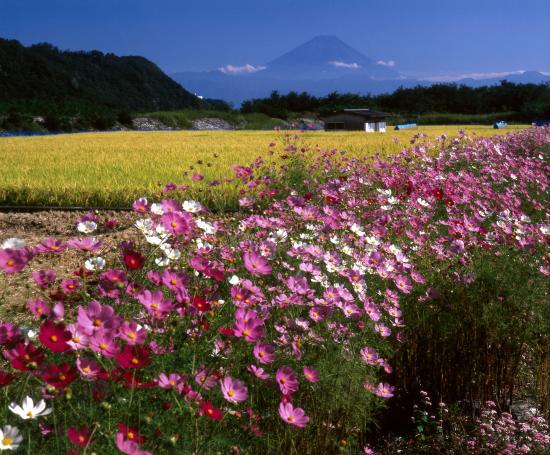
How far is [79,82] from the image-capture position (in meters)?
83.6

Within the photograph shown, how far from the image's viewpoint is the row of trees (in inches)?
2425

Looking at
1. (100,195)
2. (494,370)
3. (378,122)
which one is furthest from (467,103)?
(494,370)

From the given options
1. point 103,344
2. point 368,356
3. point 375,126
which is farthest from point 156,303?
point 375,126

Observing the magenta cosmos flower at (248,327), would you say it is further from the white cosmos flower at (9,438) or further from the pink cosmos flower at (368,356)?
the pink cosmos flower at (368,356)

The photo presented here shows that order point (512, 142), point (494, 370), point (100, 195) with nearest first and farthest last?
1. point (494, 370)
2. point (100, 195)
3. point (512, 142)

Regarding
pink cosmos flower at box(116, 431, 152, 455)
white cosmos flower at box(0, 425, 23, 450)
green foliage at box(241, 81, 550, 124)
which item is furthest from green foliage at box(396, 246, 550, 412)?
green foliage at box(241, 81, 550, 124)

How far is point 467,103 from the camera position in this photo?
65.6 metres

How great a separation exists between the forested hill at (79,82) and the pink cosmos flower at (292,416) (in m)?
45.1

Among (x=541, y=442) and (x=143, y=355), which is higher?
(x=143, y=355)

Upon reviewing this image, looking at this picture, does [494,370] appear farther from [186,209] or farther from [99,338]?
[99,338]

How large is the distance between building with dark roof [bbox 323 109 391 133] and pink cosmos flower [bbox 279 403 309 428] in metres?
43.7

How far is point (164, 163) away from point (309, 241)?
28.3 feet

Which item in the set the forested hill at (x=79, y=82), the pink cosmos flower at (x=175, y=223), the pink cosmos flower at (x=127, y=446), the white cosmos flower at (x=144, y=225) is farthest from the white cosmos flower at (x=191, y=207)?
the forested hill at (x=79, y=82)

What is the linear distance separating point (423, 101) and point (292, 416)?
220 feet
